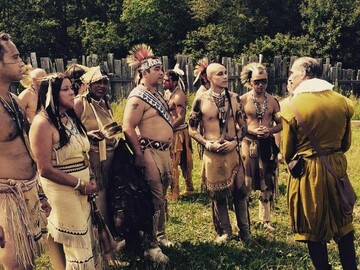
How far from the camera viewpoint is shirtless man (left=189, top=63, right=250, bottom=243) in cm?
524

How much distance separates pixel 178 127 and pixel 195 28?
2798 cm

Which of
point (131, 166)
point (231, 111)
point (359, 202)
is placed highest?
point (231, 111)

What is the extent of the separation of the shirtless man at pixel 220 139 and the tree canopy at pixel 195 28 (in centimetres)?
2294

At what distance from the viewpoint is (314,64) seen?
4.18 metres

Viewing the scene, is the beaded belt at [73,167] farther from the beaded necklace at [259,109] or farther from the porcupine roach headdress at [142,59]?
the beaded necklace at [259,109]

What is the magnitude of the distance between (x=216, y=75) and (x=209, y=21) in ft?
94.2

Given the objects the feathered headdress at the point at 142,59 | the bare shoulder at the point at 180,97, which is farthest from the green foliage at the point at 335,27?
the feathered headdress at the point at 142,59

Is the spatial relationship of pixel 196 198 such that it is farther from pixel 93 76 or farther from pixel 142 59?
pixel 93 76

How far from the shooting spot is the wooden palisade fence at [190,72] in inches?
550

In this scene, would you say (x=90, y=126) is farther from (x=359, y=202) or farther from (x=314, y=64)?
(x=359, y=202)

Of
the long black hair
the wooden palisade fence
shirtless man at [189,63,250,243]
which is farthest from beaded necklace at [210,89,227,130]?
the wooden palisade fence

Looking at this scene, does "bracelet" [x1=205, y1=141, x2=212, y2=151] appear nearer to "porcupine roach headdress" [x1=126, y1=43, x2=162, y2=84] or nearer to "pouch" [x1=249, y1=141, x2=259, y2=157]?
"pouch" [x1=249, y1=141, x2=259, y2=157]

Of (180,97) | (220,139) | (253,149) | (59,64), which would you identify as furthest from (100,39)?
(220,139)

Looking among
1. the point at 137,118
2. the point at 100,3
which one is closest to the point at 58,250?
the point at 137,118
